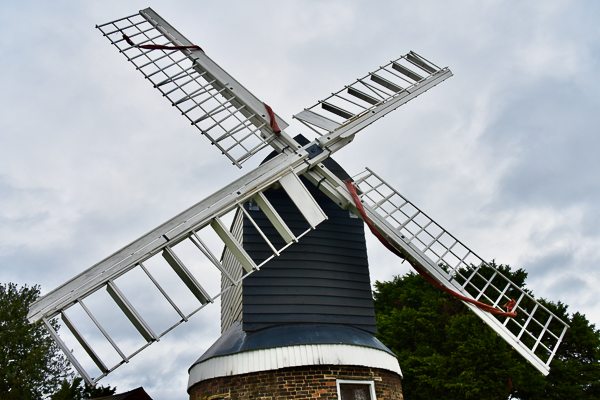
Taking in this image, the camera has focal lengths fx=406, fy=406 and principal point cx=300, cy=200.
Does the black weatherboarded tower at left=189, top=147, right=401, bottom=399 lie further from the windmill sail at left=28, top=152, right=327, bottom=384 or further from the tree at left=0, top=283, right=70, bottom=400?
the tree at left=0, top=283, right=70, bottom=400

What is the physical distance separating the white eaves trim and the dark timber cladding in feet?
2.46

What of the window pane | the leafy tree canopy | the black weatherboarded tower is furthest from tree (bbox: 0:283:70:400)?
the window pane

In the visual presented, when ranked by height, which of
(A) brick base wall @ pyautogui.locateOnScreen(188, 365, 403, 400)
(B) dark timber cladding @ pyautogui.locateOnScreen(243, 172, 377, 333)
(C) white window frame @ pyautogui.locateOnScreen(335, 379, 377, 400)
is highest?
(B) dark timber cladding @ pyautogui.locateOnScreen(243, 172, 377, 333)

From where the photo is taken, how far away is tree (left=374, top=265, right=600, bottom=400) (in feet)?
49.6

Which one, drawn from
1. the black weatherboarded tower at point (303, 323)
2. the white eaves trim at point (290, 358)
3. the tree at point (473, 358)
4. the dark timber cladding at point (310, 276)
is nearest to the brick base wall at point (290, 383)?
the black weatherboarded tower at point (303, 323)

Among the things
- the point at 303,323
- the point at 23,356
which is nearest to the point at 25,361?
the point at 23,356

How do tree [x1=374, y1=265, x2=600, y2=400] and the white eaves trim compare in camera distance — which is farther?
tree [x1=374, y1=265, x2=600, y2=400]

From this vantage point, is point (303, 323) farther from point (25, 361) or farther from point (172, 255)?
point (25, 361)

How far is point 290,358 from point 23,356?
18689 mm

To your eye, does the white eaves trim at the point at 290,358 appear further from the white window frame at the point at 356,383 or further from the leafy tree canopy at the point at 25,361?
the leafy tree canopy at the point at 25,361

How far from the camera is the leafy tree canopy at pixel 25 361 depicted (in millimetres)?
17766

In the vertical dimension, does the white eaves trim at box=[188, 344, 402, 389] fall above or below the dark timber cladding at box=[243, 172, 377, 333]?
below

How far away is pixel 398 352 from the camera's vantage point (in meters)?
19.9

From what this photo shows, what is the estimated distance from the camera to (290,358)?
6402 millimetres
